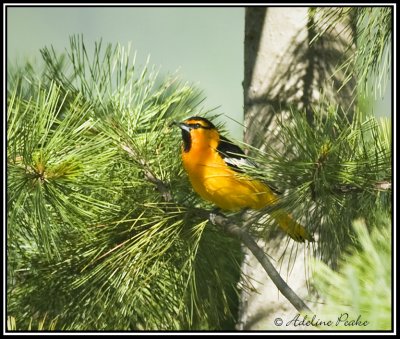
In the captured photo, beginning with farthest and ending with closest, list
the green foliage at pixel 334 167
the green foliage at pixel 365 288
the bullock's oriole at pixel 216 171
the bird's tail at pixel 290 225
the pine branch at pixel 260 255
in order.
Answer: the bullock's oriole at pixel 216 171 → the bird's tail at pixel 290 225 → the green foliage at pixel 334 167 → the pine branch at pixel 260 255 → the green foliage at pixel 365 288

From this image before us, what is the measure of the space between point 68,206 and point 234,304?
3.64ft

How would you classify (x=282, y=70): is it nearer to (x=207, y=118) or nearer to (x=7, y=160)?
(x=207, y=118)

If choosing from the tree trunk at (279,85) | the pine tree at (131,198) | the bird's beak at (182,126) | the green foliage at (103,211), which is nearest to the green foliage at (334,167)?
the pine tree at (131,198)

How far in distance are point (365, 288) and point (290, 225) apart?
0.74m

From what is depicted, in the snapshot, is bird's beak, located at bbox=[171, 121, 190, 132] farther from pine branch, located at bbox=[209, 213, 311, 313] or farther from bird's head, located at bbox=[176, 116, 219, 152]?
pine branch, located at bbox=[209, 213, 311, 313]

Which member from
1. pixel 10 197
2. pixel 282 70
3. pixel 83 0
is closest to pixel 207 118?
pixel 282 70

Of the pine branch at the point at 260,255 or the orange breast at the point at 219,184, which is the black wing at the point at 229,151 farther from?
the pine branch at the point at 260,255

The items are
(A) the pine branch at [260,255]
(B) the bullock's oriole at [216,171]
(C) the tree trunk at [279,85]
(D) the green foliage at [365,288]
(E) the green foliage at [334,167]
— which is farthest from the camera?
(C) the tree trunk at [279,85]

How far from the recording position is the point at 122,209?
1843 millimetres

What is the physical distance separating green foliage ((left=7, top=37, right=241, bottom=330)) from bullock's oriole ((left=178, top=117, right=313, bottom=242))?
0.06 meters

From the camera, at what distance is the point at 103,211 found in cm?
179

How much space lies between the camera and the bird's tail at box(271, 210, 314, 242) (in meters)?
1.61

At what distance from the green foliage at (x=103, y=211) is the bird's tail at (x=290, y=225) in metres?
0.21

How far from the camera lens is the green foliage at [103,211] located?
5.15 feet
